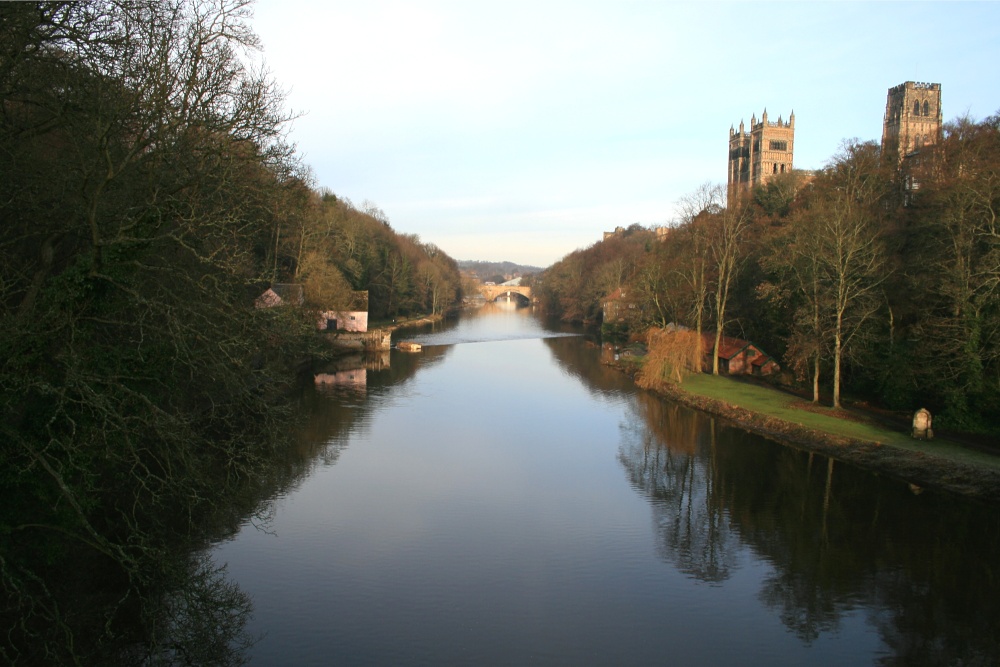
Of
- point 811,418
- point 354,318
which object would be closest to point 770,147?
point 354,318

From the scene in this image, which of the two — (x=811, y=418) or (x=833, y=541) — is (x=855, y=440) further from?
(x=833, y=541)

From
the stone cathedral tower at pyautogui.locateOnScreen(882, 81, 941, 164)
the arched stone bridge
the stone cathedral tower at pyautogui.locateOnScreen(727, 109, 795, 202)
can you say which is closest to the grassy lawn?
the stone cathedral tower at pyautogui.locateOnScreen(882, 81, 941, 164)

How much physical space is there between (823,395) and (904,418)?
443cm

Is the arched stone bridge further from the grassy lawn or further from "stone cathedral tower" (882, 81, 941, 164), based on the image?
the grassy lawn

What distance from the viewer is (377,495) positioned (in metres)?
16.1

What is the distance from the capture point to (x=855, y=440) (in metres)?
19.8

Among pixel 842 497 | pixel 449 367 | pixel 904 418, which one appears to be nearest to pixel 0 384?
pixel 842 497

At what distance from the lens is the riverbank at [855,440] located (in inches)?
659

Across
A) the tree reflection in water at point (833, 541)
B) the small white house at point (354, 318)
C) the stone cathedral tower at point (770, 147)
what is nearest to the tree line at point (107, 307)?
the tree reflection in water at point (833, 541)

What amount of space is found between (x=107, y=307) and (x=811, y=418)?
19836 millimetres

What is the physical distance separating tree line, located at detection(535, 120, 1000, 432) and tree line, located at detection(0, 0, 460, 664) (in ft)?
53.9

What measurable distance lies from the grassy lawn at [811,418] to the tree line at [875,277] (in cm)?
111

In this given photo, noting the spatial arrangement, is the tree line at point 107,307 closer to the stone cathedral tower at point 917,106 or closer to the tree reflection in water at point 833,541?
the tree reflection in water at point 833,541

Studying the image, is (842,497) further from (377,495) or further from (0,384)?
(0,384)
